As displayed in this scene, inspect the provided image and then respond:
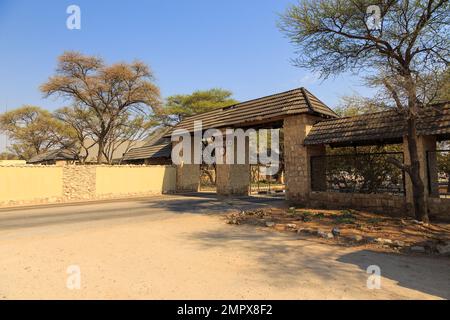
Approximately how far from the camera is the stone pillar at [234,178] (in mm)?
21406

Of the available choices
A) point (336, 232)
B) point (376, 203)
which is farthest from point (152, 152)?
point (336, 232)

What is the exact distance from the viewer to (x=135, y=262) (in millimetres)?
6074

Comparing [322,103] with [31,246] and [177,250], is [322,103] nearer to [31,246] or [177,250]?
[177,250]

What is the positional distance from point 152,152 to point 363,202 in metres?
22.2

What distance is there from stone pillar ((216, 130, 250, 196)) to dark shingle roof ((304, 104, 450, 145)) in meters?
7.52

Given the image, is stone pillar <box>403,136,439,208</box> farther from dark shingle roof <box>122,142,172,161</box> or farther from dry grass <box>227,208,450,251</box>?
dark shingle roof <box>122,142,172,161</box>

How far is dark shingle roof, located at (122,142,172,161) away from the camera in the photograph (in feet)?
92.8

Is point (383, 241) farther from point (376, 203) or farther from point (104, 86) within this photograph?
point (104, 86)

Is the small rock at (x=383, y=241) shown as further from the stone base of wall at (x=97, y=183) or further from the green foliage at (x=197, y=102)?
the green foliage at (x=197, y=102)

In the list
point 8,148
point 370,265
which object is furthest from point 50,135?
point 370,265

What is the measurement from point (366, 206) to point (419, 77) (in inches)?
208

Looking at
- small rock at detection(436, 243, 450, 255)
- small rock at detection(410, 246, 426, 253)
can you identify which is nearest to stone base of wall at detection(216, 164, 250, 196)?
small rock at detection(410, 246, 426, 253)

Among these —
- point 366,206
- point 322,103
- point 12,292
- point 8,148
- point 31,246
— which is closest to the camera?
point 12,292

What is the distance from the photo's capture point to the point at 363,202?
12.5 meters
